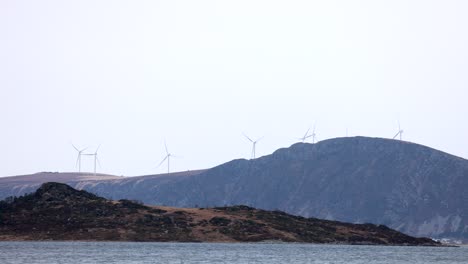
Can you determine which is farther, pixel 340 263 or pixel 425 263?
pixel 425 263

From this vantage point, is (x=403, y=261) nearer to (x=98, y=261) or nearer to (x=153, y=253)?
(x=153, y=253)

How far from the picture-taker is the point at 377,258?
175m

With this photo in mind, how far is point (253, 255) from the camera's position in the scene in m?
170

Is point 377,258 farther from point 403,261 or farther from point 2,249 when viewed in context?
point 2,249

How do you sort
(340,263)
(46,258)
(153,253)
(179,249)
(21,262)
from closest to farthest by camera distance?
(21,262), (46,258), (340,263), (153,253), (179,249)

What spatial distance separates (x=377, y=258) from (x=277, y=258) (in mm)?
22996

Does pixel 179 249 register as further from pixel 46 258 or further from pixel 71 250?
pixel 46 258

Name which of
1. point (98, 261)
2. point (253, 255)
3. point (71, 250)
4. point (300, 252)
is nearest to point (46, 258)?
point (98, 261)

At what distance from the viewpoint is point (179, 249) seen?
18438 centimetres

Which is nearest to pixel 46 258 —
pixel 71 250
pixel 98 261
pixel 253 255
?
pixel 98 261

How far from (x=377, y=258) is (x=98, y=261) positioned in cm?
6117

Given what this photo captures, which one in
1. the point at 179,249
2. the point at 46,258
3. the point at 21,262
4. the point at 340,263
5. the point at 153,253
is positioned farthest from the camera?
the point at 179,249

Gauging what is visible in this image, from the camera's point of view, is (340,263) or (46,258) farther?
(340,263)

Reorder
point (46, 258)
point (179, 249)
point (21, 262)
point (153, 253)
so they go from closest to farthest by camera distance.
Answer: point (21, 262) < point (46, 258) < point (153, 253) < point (179, 249)
